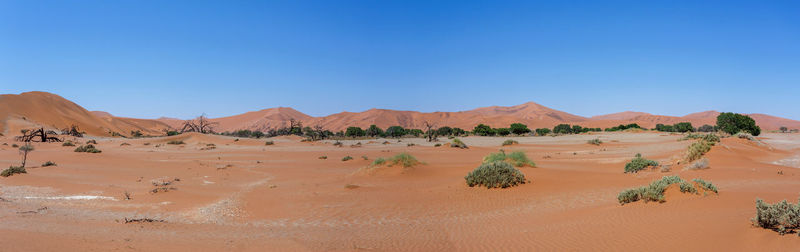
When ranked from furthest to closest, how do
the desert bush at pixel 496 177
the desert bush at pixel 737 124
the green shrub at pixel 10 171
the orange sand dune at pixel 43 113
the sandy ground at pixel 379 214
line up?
Result: the orange sand dune at pixel 43 113 < the desert bush at pixel 737 124 < the green shrub at pixel 10 171 < the desert bush at pixel 496 177 < the sandy ground at pixel 379 214

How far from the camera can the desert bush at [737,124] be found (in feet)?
165

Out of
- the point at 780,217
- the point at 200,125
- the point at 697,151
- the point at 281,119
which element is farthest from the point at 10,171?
the point at 281,119

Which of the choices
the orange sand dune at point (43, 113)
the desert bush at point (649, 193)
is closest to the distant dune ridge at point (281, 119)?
the orange sand dune at point (43, 113)

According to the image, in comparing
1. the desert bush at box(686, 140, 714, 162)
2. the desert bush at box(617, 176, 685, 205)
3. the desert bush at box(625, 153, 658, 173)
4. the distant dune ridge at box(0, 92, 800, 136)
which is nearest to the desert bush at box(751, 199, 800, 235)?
the desert bush at box(617, 176, 685, 205)

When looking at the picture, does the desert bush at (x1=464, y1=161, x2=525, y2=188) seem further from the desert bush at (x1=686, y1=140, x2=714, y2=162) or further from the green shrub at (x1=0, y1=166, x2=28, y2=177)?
the green shrub at (x1=0, y1=166, x2=28, y2=177)

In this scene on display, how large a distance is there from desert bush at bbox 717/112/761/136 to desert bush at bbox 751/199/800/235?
5703cm

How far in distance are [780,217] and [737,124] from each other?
60049mm

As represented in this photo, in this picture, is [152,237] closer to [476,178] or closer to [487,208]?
[487,208]

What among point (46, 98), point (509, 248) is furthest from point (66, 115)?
point (509, 248)

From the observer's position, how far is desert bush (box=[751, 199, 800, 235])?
510 centimetres

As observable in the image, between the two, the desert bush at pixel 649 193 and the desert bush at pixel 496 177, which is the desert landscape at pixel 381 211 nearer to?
the desert bush at pixel 649 193

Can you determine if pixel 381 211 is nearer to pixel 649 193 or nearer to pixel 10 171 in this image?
pixel 649 193

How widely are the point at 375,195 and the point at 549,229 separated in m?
6.52

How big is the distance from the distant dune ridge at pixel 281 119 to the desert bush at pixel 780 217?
63.8 m
